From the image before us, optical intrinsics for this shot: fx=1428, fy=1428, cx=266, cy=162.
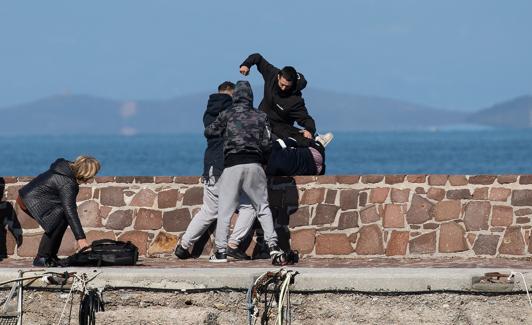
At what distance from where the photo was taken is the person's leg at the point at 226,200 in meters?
12.7

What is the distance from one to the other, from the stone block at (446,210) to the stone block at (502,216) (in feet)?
1.06

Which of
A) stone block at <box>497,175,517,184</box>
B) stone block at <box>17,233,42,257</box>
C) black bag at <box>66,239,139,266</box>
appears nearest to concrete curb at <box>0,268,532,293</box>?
black bag at <box>66,239,139,266</box>

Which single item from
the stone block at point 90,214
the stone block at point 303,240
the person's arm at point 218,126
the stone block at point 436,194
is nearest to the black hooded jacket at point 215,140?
the person's arm at point 218,126

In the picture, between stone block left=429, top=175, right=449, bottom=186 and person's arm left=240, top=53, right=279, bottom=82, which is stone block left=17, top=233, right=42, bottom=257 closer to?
person's arm left=240, top=53, right=279, bottom=82

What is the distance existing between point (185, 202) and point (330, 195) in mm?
1418

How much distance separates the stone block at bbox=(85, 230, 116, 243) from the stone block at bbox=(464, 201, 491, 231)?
11.2ft

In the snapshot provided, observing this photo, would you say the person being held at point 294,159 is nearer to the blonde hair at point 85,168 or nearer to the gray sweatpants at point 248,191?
the gray sweatpants at point 248,191

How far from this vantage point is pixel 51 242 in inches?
499

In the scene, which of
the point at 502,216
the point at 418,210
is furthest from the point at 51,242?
the point at 502,216

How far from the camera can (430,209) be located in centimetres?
1330

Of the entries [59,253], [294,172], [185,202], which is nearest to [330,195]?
[294,172]

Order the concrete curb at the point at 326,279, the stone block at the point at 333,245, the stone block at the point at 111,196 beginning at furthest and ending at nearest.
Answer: the stone block at the point at 111,196, the stone block at the point at 333,245, the concrete curb at the point at 326,279

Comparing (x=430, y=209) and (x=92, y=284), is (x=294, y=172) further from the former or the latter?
(x=92, y=284)

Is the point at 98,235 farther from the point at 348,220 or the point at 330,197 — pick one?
the point at 348,220
